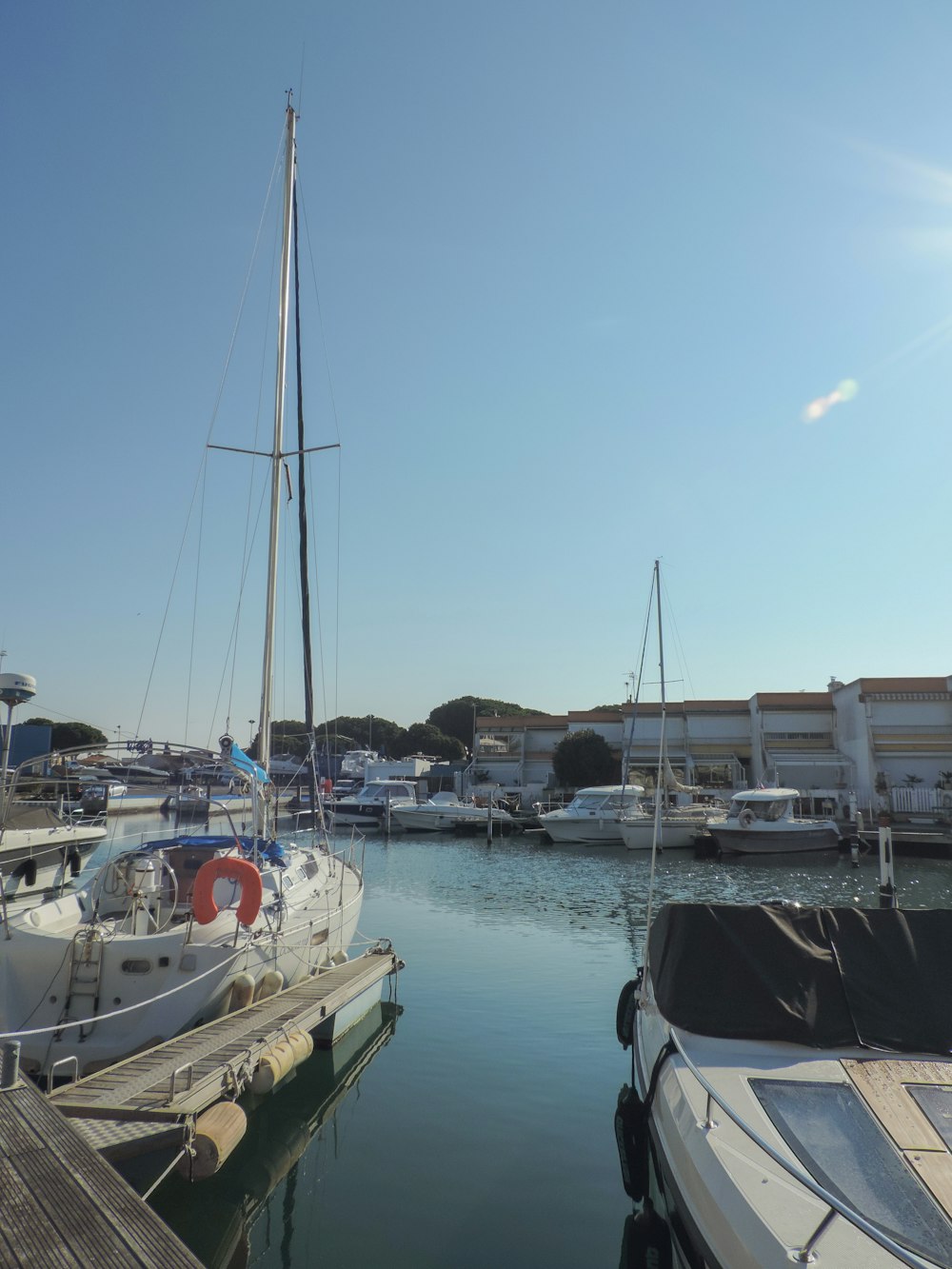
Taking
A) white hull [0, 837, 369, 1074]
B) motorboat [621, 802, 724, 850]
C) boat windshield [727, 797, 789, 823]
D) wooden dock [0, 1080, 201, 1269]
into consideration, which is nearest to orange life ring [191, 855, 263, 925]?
white hull [0, 837, 369, 1074]

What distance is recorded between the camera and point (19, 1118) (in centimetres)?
532

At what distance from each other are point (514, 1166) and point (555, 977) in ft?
25.1

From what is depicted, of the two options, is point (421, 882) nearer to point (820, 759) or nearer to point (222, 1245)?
point (222, 1245)

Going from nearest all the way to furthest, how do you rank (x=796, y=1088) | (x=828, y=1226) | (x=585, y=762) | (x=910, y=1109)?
(x=828, y=1226) → (x=910, y=1109) → (x=796, y=1088) → (x=585, y=762)

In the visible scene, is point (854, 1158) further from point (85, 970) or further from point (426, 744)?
point (426, 744)

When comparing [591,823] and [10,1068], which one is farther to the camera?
[591,823]

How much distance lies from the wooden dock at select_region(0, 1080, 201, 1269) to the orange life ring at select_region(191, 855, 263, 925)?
15.5ft

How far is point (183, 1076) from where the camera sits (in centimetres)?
786

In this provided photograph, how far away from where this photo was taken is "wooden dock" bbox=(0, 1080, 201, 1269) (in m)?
3.74

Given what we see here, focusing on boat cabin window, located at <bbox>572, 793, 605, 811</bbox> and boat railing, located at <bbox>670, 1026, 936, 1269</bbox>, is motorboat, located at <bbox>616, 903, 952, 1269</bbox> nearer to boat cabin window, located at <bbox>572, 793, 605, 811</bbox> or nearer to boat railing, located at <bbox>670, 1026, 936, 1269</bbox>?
boat railing, located at <bbox>670, 1026, 936, 1269</bbox>

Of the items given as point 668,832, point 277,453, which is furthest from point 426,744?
point 277,453

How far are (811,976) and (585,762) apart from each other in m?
54.8

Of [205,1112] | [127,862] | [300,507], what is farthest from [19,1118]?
[300,507]

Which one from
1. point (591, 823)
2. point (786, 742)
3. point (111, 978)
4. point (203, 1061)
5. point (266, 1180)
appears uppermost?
point (786, 742)
